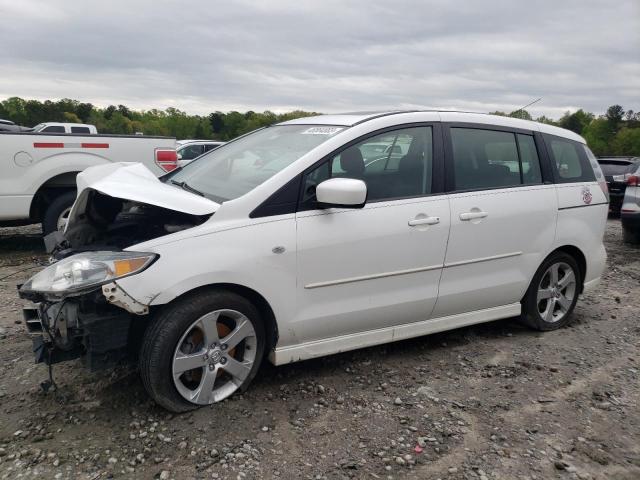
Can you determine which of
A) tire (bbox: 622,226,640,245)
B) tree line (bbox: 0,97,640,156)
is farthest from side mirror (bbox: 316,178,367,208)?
tree line (bbox: 0,97,640,156)

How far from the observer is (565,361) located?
13.6 feet

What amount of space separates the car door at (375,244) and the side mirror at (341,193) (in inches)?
6.2

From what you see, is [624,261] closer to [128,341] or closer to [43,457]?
[128,341]

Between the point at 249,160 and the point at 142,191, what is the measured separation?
89 cm

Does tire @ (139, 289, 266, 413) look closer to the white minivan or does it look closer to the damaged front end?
the white minivan

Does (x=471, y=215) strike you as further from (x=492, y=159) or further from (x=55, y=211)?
(x=55, y=211)

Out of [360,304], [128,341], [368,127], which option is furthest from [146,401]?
[368,127]

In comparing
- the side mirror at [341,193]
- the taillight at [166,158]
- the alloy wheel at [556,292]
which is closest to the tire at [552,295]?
the alloy wheel at [556,292]

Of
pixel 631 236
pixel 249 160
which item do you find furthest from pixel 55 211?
pixel 631 236

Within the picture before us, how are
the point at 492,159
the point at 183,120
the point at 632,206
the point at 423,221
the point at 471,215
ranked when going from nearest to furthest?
the point at 423,221, the point at 471,215, the point at 492,159, the point at 632,206, the point at 183,120

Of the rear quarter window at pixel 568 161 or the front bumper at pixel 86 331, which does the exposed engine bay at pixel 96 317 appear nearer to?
the front bumper at pixel 86 331

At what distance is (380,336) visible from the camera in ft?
12.3

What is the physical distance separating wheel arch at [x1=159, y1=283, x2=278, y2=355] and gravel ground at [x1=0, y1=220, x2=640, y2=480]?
1.20 feet

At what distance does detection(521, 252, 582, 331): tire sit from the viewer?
15.0 ft
